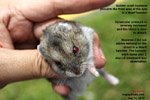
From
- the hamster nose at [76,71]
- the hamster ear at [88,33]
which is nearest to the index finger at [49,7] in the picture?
the hamster ear at [88,33]

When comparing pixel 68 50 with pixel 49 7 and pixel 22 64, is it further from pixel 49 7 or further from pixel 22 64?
pixel 49 7

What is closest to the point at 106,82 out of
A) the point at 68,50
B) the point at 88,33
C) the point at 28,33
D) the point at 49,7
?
the point at 88,33

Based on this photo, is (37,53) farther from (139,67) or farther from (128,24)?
(139,67)

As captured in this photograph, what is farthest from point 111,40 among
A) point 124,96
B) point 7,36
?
point 7,36

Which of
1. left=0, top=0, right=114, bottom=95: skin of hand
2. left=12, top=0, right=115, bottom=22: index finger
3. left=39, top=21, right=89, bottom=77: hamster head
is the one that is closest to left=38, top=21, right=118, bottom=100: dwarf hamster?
left=39, top=21, right=89, bottom=77: hamster head

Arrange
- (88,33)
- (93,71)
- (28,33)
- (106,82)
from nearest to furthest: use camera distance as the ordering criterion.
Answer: (93,71) → (88,33) → (28,33) → (106,82)

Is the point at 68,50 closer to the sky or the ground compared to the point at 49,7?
closer to the ground

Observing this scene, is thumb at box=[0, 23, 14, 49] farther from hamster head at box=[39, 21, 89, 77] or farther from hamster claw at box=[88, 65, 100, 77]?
hamster claw at box=[88, 65, 100, 77]
